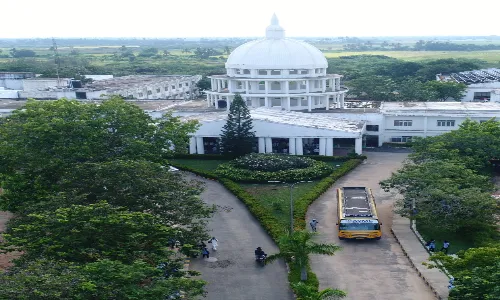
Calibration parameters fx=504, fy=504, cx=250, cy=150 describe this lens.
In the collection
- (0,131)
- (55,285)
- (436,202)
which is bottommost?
(436,202)

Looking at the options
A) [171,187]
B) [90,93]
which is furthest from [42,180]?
[90,93]

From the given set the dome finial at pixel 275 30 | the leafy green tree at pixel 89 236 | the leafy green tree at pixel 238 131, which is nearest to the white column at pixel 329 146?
the leafy green tree at pixel 238 131

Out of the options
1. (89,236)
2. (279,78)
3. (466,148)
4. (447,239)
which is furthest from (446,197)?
(279,78)

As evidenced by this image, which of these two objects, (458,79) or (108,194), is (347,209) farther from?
(458,79)

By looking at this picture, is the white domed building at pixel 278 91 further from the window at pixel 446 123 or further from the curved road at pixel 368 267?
the curved road at pixel 368 267

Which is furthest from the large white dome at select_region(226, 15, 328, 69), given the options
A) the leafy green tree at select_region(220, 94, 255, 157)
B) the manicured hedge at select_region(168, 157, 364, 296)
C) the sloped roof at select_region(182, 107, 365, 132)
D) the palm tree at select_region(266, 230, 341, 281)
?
the palm tree at select_region(266, 230, 341, 281)
